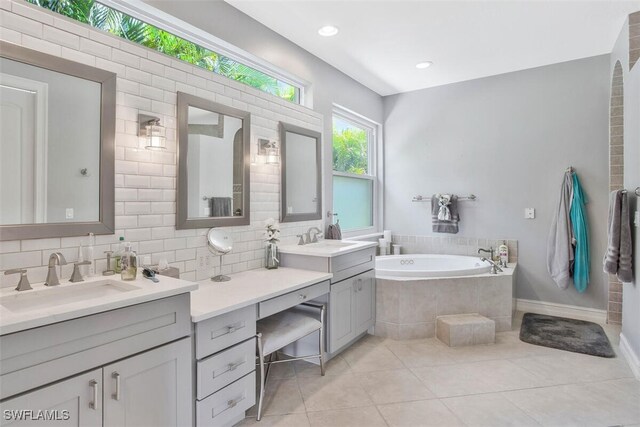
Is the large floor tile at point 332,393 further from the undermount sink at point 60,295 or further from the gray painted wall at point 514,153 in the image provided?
the gray painted wall at point 514,153

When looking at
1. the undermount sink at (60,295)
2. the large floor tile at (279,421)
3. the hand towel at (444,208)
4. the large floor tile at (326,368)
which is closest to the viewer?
the undermount sink at (60,295)

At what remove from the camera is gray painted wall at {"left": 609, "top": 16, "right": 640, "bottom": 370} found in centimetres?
256

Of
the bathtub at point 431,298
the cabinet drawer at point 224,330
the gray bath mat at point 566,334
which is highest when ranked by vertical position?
the cabinet drawer at point 224,330

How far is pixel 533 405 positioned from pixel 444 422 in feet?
2.08

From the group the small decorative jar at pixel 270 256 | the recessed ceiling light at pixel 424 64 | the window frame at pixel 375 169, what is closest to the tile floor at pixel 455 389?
the small decorative jar at pixel 270 256

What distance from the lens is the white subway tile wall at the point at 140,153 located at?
1611 mm

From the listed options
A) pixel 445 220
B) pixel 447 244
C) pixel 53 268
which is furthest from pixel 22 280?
pixel 447 244

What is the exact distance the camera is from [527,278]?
4078 millimetres

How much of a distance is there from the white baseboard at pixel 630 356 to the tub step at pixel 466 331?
936mm

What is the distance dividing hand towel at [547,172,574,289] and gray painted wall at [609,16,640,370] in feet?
2.66

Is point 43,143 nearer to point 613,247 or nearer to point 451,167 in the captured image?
point 613,247

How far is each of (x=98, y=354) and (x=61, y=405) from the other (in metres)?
0.19

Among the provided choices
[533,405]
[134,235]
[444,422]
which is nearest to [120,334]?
[134,235]

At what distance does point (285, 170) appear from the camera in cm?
312
